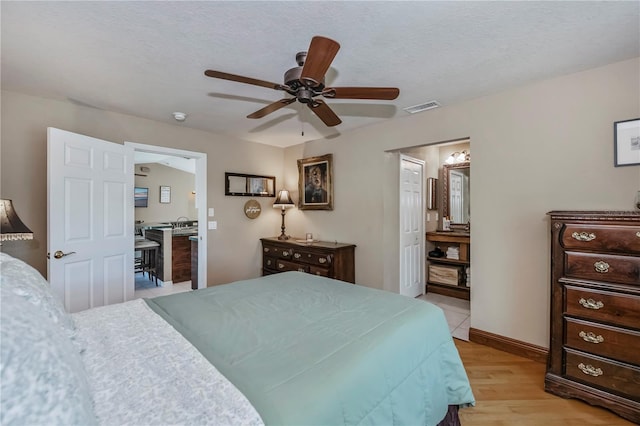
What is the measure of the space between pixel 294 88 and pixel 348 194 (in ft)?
7.41

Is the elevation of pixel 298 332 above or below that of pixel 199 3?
below

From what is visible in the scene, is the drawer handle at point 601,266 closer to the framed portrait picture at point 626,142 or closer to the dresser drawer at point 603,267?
the dresser drawer at point 603,267

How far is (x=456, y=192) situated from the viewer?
4480 mm

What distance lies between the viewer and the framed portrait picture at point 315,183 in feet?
13.5

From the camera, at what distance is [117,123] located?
126 inches

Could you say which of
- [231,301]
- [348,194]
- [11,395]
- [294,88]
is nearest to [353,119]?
[348,194]

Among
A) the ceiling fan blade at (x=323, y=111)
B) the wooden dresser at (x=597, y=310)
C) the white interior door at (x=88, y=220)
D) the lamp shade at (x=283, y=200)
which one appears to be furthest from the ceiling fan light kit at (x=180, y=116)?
the wooden dresser at (x=597, y=310)

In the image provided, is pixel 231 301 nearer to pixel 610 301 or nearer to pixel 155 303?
pixel 155 303

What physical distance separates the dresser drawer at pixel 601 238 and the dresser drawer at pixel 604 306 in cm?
28

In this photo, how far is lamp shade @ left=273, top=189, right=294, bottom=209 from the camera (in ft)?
14.3

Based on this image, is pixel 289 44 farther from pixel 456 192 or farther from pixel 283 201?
pixel 456 192

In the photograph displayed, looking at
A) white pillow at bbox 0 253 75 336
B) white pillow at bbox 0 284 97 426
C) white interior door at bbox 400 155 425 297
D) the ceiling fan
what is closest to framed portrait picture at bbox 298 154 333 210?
white interior door at bbox 400 155 425 297

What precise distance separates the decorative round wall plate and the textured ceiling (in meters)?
1.83

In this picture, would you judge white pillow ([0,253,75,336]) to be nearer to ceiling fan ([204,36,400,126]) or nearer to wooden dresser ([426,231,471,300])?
ceiling fan ([204,36,400,126])
